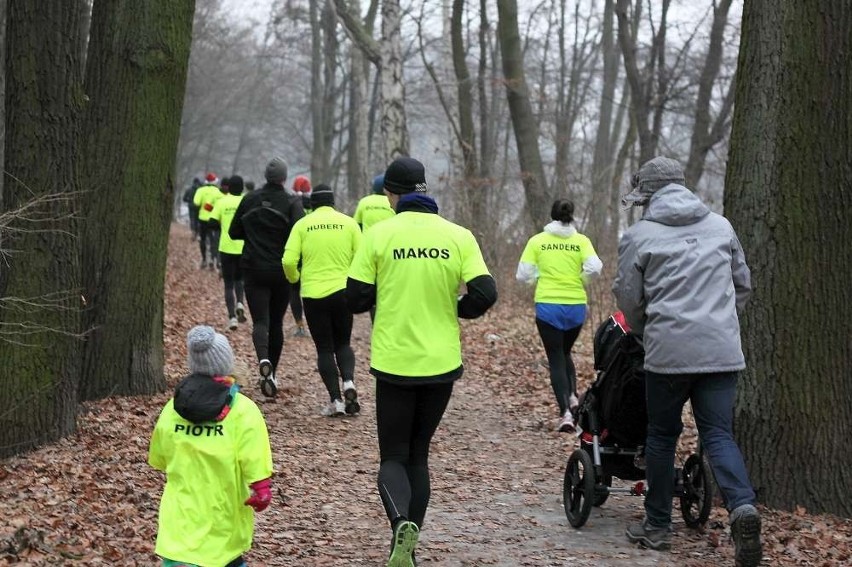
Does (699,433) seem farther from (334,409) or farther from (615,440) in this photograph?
(334,409)

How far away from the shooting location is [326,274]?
9773 mm

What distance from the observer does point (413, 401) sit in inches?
221

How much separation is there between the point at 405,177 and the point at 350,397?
4784 millimetres

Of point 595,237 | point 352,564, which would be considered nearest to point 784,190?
point 352,564

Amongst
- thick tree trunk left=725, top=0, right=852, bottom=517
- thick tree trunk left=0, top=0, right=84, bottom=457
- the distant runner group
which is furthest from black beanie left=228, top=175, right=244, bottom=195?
thick tree trunk left=725, top=0, right=852, bottom=517

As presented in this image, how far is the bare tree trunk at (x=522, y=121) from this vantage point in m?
20.7

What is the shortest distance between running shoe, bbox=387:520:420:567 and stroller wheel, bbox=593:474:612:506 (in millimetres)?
1789

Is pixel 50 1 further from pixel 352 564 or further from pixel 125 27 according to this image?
pixel 352 564

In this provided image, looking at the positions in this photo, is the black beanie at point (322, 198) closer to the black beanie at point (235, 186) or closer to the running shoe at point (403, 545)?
the running shoe at point (403, 545)

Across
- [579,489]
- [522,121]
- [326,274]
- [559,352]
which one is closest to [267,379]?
[326,274]

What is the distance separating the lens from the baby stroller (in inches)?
261

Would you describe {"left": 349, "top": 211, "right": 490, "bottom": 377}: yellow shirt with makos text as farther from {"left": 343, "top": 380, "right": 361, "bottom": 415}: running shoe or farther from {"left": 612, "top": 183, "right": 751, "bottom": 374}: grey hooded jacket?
{"left": 343, "top": 380, "right": 361, "bottom": 415}: running shoe

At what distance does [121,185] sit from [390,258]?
5.06 m

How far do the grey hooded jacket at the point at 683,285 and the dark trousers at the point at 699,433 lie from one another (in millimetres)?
143
